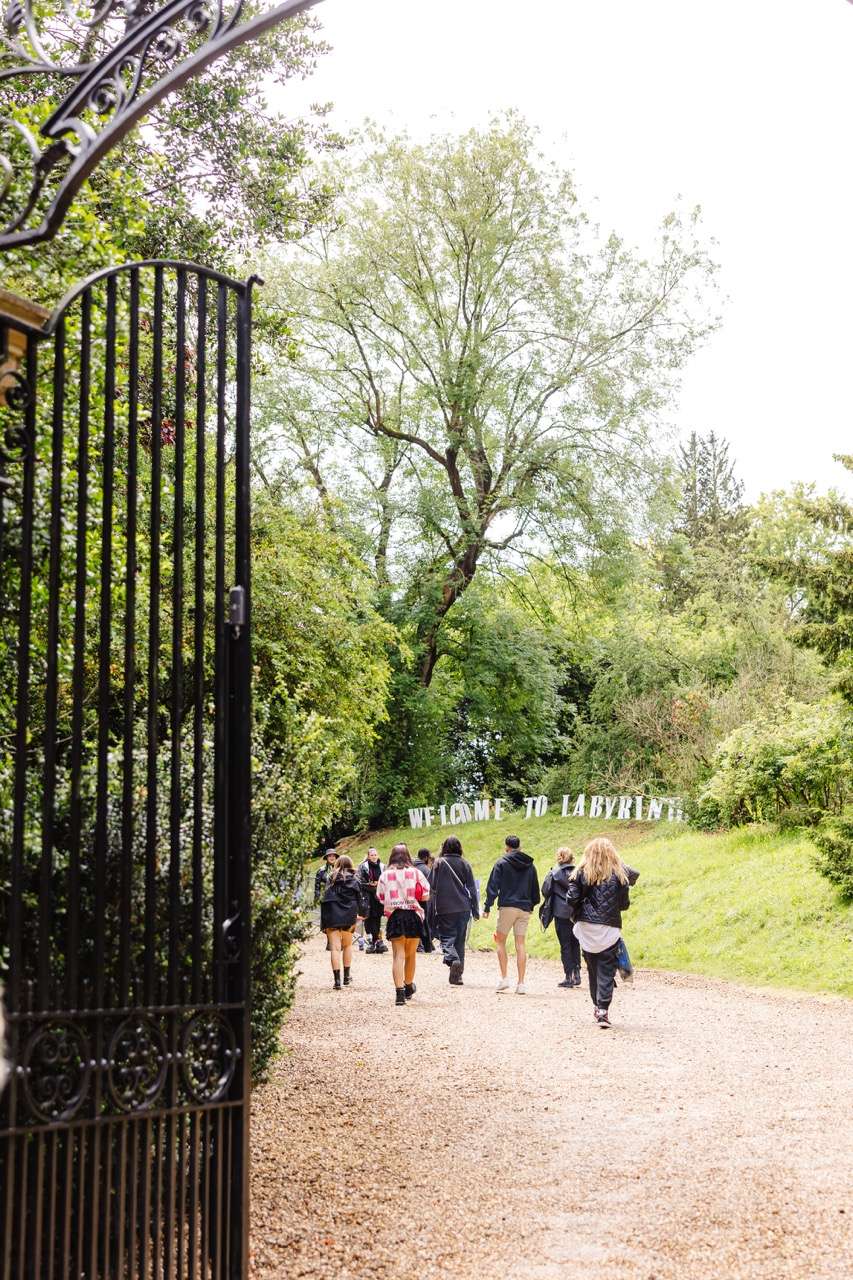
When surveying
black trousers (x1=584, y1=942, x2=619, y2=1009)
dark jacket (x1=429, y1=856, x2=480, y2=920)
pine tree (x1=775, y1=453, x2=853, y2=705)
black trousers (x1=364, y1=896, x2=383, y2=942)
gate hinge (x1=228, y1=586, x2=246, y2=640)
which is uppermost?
pine tree (x1=775, y1=453, x2=853, y2=705)

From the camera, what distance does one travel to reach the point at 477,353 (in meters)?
31.7


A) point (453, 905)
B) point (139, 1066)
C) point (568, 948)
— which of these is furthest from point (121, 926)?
point (568, 948)

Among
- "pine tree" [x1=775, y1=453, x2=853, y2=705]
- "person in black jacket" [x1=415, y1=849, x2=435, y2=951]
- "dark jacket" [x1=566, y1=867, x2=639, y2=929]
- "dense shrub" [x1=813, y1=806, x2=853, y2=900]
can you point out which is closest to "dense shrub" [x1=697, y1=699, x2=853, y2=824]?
"dense shrub" [x1=813, y1=806, x2=853, y2=900]

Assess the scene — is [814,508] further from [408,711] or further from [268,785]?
[408,711]

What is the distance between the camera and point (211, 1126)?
451cm

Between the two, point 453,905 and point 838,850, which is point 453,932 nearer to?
point 453,905

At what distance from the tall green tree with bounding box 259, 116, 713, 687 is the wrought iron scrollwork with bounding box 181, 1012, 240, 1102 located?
2701cm

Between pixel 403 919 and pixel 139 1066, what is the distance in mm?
9739

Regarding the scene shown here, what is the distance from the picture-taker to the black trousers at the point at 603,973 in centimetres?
1183

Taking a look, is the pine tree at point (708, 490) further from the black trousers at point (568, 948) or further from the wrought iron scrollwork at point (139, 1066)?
the wrought iron scrollwork at point (139, 1066)

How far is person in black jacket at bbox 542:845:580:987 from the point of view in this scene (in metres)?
15.1

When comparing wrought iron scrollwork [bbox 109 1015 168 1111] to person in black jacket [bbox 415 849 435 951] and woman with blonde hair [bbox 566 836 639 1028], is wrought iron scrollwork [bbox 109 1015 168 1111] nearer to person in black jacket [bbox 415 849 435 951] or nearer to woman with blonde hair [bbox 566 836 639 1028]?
woman with blonde hair [bbox 566 836 639 1028]

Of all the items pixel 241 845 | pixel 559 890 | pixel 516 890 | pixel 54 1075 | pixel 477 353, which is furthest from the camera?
pixel 477 353

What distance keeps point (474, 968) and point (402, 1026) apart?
6.14 m
